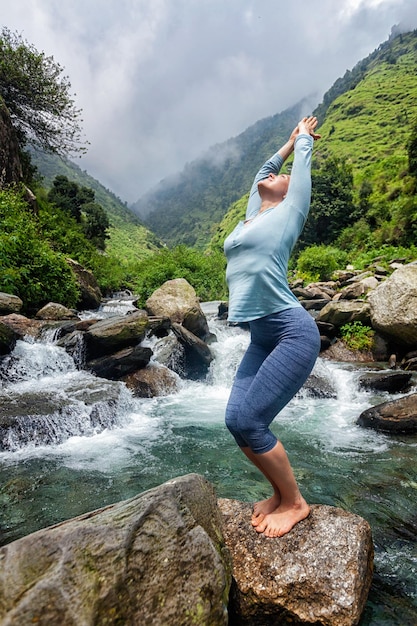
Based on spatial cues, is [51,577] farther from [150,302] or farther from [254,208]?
[150,302]

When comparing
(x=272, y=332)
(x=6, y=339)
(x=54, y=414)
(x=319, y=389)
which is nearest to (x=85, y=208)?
(x=6, y=339)

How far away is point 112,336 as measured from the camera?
9594 mm

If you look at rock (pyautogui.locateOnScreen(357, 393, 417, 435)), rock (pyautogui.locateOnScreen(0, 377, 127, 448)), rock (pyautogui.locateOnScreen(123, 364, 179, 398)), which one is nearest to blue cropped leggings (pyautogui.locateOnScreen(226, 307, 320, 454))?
rock (pyautogui.locateOnScreen(357, 393, 417, 435))

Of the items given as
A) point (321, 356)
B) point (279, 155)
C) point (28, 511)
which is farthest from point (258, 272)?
point (321, 356)

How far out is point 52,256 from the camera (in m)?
14.3

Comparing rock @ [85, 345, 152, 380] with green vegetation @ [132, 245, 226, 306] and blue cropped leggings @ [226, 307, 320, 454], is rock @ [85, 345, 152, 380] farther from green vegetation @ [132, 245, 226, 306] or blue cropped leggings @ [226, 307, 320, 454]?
green vegetation @ [132, 245, 226, 306]

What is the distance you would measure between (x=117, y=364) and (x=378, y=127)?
8721 cm

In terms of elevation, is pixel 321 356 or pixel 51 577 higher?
pixel 51 577

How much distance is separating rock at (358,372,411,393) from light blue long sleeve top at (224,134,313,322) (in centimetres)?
764

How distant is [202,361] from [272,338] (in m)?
9.37

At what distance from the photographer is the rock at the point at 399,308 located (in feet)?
33.6

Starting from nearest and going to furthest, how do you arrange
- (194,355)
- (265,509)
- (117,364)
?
(265,509), (117,364), (194,355)

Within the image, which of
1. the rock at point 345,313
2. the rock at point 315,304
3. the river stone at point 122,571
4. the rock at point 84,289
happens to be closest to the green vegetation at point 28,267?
the rock at point 84,289

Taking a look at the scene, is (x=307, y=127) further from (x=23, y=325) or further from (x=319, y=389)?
(x=23, y=325)
